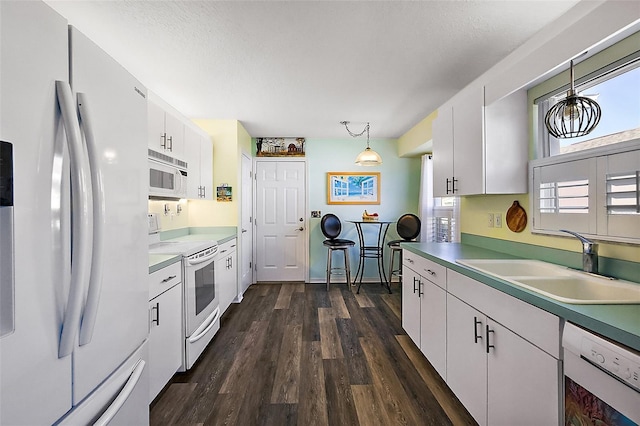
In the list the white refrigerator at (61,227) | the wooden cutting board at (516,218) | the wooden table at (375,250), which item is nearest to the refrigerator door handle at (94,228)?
the white refrigerator at (61,227)

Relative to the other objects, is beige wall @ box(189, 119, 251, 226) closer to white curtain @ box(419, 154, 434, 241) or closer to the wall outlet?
white curtain @ box(419, 154, 434, 241)

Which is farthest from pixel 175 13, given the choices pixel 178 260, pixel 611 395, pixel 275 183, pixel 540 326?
pixel 275 183

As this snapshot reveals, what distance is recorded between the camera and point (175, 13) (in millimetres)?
1693

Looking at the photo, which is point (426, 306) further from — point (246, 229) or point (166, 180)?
point (246, 229)

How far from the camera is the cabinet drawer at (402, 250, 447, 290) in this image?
6.40 ft

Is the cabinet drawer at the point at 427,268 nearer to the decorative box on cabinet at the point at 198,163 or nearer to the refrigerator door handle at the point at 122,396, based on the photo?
the refrigerator door handle at the point at 122,396

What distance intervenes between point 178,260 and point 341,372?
1487mm

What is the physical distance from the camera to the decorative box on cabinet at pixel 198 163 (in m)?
3.03

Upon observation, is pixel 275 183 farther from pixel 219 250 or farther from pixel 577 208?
pixel 577 208

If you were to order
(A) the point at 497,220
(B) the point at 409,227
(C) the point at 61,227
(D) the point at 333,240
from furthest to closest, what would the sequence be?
(D) the point at 333,240 → (B) the point at 409,227 → (A) the point at 497,220 → (C) the point at 61,227

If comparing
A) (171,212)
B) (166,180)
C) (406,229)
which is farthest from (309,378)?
(406,229)

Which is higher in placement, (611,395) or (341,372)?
(611,395)

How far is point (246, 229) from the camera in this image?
14.0ft

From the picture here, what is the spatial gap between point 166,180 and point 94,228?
186 centimetres
